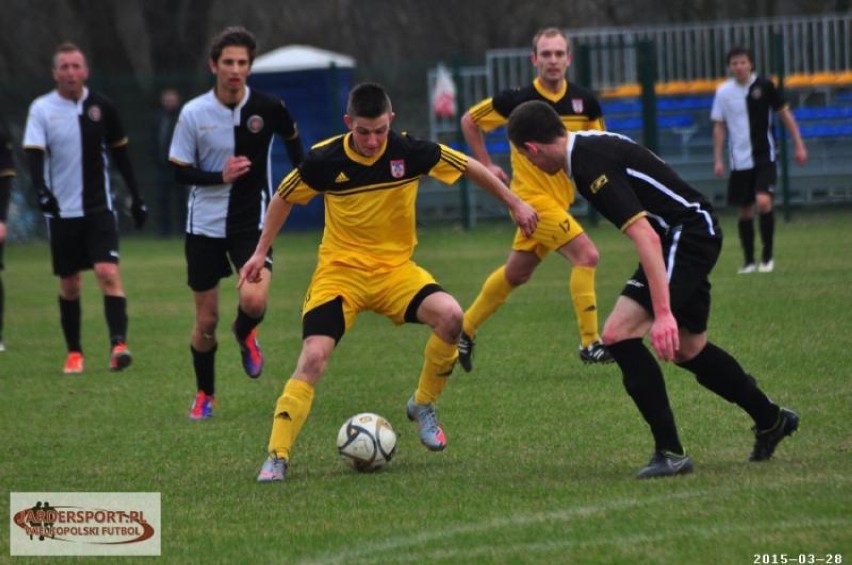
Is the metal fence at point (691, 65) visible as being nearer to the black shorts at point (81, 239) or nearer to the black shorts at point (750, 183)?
the black shorts at point (750, 183)

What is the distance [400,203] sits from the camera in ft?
23.7

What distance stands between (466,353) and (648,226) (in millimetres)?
3759

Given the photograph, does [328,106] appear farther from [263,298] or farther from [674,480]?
[674,480]

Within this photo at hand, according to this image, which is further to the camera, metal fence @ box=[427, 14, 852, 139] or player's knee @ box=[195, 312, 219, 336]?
metal fence @ box=[427, 14, 852, 139]

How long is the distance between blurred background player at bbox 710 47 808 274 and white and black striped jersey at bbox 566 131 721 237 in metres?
8.69

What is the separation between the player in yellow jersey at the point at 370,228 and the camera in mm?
7070

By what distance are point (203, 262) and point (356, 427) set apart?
2233 mm

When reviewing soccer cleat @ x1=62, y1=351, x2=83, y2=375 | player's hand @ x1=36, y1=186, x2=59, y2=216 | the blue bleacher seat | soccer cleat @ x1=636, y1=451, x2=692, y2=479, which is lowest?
soccer cleat @ x1=62, y1=351, x2=83, y2=375

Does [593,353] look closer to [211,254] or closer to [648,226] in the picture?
[211,254]

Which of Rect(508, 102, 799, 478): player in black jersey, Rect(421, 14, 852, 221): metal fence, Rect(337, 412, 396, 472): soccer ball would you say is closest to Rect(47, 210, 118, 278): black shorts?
Rect(337, 412, 396, 472): soccer ball

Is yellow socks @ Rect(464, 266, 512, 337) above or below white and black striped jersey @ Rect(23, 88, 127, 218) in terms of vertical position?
below

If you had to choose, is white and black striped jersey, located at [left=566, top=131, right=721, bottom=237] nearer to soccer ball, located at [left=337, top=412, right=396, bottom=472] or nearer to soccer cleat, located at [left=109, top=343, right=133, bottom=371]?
soccer ball, located at [left=337, top=412, right=396, bottom=472]

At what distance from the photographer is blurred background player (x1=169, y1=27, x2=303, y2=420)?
886 cm

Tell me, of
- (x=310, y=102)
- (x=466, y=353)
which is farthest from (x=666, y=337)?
(x=310, y=102)
